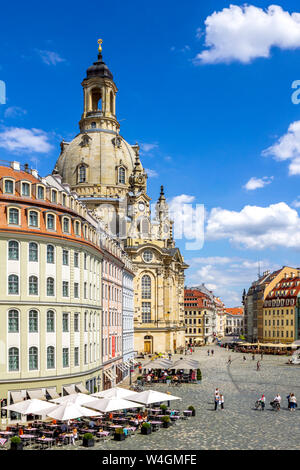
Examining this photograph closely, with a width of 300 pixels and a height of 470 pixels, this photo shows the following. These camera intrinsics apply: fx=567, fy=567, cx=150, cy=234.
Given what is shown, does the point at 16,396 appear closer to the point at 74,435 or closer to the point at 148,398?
the point at 74,435

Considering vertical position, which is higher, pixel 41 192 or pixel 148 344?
pixel 41 192

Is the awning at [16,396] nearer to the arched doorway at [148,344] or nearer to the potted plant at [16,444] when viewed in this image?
the potted plant at [16,444]

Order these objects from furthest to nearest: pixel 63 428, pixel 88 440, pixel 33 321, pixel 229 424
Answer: pixel 33 321
pixel 229 424
pixel 63 428
pixel 88 440

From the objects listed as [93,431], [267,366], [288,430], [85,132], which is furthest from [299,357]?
[85,132]

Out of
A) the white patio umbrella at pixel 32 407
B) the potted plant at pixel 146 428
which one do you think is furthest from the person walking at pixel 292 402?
the white patio umbrella at pixel 32 407

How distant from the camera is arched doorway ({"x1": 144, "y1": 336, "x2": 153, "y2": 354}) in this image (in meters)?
123

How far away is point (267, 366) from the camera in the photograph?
3484 inches

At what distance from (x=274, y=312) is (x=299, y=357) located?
55965 millimetres

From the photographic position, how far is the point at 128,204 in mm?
131625

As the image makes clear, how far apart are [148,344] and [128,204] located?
106ft

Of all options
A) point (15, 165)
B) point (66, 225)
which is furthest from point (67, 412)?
point (15, 165)

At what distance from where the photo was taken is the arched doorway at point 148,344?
123 meters

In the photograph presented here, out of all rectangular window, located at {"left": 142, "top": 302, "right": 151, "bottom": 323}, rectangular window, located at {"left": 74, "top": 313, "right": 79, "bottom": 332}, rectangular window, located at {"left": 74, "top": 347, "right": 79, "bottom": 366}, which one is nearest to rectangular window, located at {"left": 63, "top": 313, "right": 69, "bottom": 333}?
rectangular window, located at {"left": 74, "top": 313, "right": 79, "bottom": 332}

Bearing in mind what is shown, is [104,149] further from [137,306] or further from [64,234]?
[64,234]
